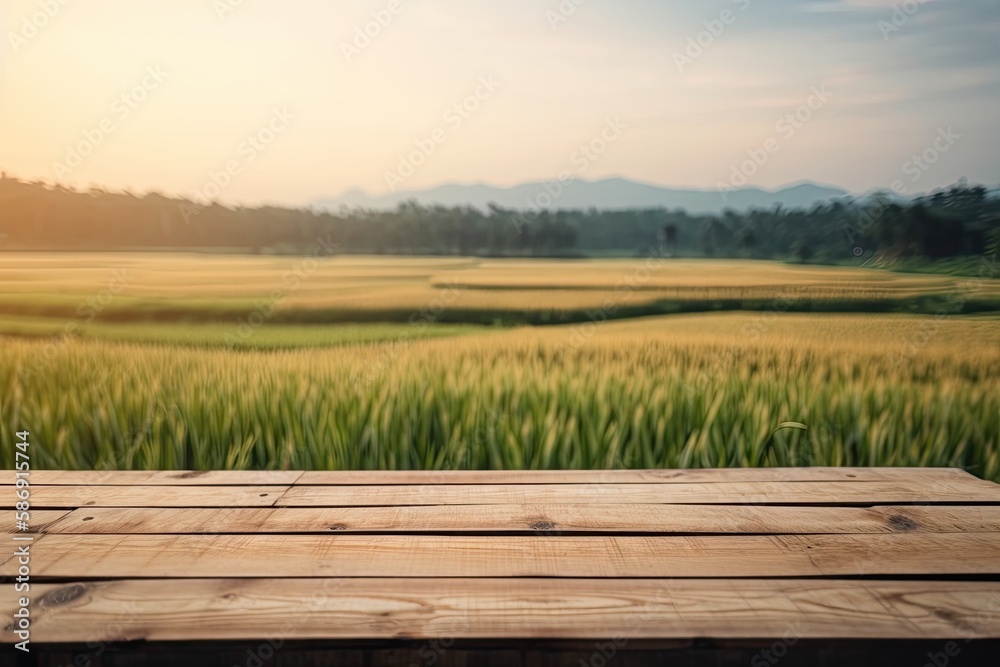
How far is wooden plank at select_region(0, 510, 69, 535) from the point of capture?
1231 mm

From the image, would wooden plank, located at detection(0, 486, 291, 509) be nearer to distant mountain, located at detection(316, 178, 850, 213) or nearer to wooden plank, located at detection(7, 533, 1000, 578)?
wooden plank, located at detection(7, 533, 1000, 578)

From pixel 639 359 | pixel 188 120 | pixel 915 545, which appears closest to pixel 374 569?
pixel 915 545

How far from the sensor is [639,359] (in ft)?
7.12

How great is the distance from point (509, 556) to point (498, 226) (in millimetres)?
1318

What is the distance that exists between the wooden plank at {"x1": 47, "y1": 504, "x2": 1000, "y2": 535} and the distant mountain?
3.60 feet

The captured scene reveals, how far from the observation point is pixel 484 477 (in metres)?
1.59

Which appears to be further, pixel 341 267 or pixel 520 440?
pixel 341 267

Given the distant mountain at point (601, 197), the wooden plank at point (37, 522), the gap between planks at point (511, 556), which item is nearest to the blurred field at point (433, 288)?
the distant mountain at point (601, 197)

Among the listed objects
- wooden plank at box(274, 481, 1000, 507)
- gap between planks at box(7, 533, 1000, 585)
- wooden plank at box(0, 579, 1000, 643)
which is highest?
wooden plank at box(0, 579, 1000, 643)

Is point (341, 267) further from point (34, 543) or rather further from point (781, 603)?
point (781, 603)

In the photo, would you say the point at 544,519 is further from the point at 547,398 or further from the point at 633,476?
the point at 547,398

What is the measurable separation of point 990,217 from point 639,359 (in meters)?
1.15

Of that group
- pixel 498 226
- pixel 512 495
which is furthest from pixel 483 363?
pixel 512 495

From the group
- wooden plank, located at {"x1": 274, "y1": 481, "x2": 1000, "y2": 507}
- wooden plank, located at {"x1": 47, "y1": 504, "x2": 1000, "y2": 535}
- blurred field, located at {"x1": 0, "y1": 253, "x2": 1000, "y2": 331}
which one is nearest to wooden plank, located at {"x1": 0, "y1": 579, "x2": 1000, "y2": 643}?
wooden plank, located at {"x1": 47, "y1": 504, "x2": 1000, "y2": 535}
